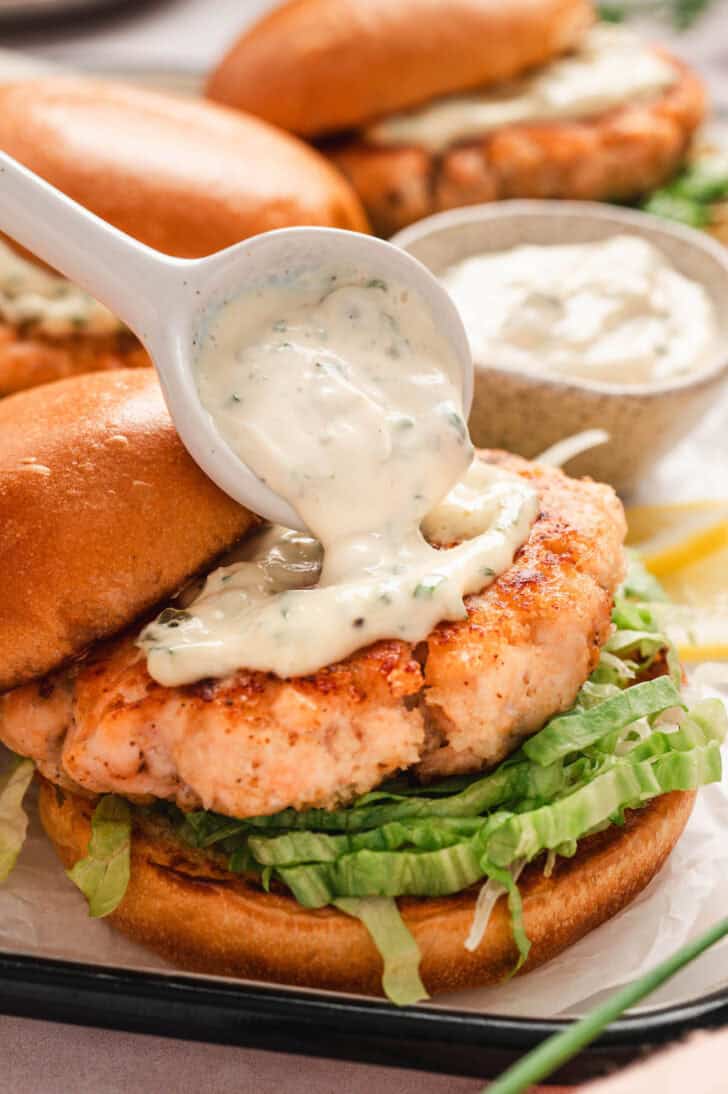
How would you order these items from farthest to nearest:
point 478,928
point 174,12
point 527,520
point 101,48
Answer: point 174,12 < point 101,48 < point 527,520 < point 478,928

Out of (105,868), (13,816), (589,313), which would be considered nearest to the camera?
(105,868)

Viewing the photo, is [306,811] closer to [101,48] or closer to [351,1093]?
[351,1093]

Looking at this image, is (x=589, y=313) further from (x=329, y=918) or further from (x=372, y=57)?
(x=329, y=918)

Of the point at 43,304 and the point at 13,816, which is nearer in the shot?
the point at 13,816

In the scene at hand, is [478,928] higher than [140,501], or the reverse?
[140,501]

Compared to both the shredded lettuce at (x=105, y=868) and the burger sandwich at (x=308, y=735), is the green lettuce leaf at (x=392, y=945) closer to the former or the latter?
the burger sandwich at (x=308, y=735)

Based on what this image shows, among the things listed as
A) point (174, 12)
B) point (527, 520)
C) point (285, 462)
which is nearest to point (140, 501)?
point (285, 462)

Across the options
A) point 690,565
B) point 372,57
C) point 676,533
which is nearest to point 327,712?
point 690,565

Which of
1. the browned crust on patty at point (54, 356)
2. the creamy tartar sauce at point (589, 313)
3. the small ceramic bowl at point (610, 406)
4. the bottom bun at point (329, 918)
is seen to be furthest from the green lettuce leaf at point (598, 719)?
the browned crust on patty at point (54, 356)
